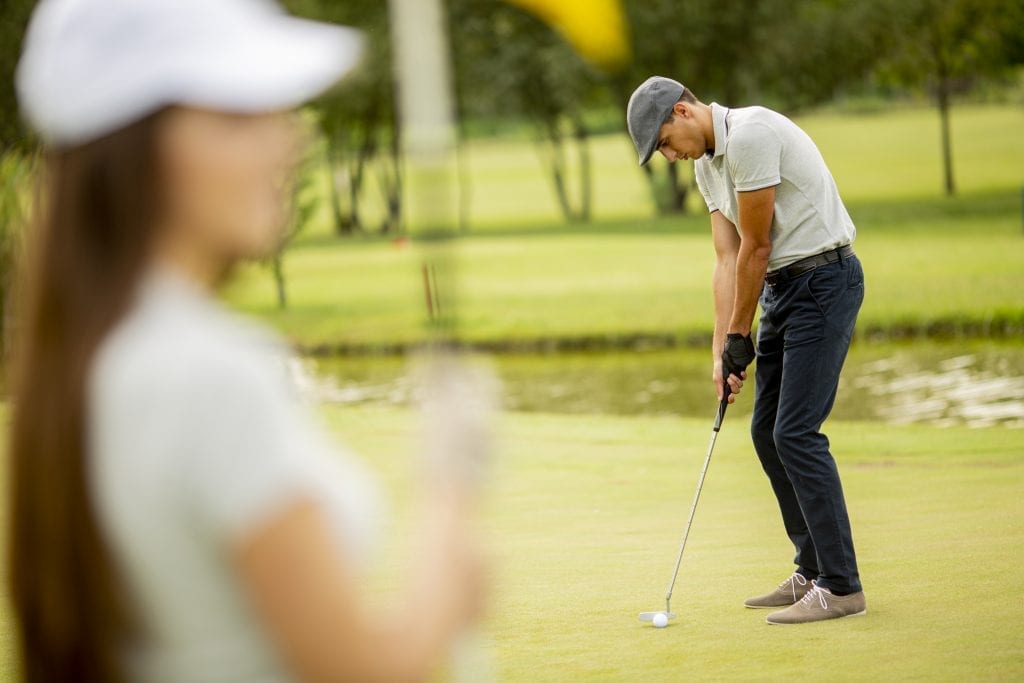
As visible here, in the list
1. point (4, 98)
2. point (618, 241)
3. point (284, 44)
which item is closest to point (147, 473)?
point (284, 44)

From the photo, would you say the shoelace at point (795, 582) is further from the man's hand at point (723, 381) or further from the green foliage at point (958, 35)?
the green foliage at point (958, 35)

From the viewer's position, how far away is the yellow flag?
6.38 feet

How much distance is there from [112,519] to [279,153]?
16.4 inches

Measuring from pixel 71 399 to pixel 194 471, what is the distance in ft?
0.57

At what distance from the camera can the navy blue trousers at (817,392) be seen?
573cm

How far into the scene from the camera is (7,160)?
25281 millimetres

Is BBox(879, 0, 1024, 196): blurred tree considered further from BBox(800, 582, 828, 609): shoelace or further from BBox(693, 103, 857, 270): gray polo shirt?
BBox(800, 582, 828, 609): shoelace

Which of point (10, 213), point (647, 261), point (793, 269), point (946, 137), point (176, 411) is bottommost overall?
point (647, 261)

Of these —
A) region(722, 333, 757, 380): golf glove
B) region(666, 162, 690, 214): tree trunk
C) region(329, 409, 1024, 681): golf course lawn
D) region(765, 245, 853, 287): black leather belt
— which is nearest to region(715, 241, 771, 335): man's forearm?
region(765, 245, 853, 287): black leather belt

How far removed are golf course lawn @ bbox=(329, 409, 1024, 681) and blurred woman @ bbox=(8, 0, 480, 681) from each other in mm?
1367

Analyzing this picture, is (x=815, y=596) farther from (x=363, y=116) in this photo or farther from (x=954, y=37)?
(x=363, y=116)

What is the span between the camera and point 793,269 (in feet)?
19.0

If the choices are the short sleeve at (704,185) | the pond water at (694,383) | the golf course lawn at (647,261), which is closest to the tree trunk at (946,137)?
the golf course lawn at (647,261)

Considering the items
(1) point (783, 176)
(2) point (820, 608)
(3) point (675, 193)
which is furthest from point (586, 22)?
(3) point (675, 193)
